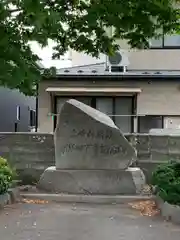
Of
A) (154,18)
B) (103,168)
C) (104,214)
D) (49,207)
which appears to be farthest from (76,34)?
(103,168)

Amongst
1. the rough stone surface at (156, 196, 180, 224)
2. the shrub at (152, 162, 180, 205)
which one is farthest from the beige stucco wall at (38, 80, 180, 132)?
the rough stone surface at (156, 196, 180, 224)

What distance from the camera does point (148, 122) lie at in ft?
66.6

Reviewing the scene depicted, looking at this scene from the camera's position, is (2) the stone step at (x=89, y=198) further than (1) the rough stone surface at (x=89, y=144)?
No

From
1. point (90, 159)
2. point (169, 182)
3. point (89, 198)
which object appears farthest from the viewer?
point (90, 159)

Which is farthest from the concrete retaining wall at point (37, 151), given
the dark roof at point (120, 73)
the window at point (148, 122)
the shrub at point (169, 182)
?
the window at point (148, 122)

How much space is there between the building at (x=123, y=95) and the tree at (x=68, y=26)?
46.1 ft

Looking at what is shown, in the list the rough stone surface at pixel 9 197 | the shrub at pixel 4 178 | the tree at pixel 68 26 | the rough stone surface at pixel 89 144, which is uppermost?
the tree at pixel 68 26

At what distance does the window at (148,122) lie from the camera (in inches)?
797

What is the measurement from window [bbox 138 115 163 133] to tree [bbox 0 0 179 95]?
14862mm

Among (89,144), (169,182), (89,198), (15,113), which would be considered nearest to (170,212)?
(169,182)

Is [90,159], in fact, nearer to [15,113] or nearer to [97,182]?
[97,182]

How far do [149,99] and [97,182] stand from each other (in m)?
8.84

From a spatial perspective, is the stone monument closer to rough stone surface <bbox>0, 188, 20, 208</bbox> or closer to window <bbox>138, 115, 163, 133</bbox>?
rough stone surface <bbox>0, 188, 20, 208</bbox>

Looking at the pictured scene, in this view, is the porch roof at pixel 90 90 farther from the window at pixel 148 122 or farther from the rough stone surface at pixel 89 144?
the rough stone surface at pixel 89 144
